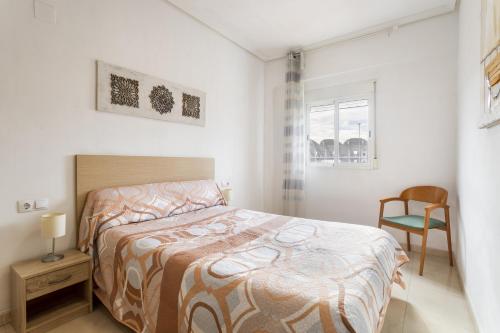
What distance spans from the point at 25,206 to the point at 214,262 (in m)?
1.53

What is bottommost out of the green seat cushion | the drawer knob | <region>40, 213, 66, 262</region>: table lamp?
the drawer knob

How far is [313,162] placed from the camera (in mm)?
3920

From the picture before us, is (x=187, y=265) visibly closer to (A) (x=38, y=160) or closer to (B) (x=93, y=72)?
(A) (x=38, y=160)

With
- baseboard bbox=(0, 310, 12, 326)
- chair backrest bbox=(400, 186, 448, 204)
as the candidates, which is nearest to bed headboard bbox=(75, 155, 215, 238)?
baseboard bbox=(0, 310, 12, 326)

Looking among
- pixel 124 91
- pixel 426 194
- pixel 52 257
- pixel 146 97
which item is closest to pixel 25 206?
pixel 52 257

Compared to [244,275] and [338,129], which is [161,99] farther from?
[338,129]

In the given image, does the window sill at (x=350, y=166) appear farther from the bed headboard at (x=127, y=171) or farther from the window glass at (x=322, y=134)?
the bed headboard at (x=127, y=171)

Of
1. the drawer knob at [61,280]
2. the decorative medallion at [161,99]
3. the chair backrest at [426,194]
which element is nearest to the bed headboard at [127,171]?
the drawer knob at [61,280]

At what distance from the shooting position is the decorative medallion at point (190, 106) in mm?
2945

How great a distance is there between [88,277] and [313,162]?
316 cm

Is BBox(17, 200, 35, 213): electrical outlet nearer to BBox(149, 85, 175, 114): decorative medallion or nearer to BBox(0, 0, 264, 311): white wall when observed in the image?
BBox(0, 0, 264, 311): white wall

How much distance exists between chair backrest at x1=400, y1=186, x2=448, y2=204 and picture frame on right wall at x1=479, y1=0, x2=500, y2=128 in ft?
5.19

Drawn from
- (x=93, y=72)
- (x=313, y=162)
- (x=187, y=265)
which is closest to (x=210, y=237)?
(x=187, y=265)

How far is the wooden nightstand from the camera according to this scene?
1.57 m
